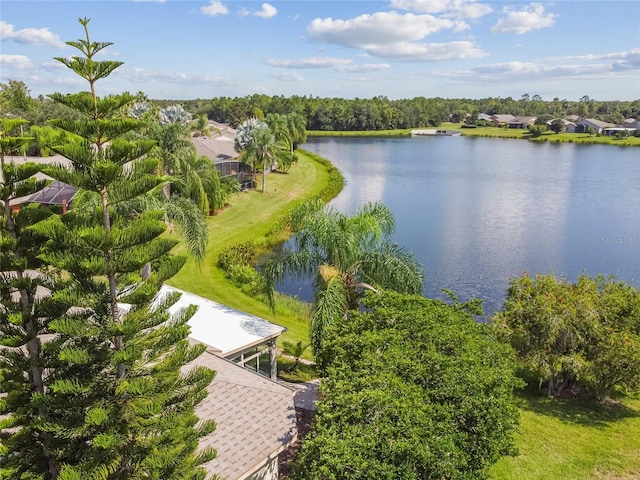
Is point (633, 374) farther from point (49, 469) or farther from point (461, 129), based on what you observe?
point (461, 129)

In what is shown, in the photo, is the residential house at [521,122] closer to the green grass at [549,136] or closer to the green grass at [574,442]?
the green grass at [549,136]

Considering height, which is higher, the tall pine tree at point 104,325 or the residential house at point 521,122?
the residential house at point 521,122

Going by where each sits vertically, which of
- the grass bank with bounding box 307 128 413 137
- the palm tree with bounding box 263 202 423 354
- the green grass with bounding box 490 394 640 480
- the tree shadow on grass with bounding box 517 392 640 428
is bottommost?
the tree shadow on grass with bounding box 517 392 640 428

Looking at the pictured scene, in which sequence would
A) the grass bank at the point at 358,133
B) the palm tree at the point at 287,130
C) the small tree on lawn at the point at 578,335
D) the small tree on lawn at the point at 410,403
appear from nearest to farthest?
the small tree on lawn at the point at 410,403 → the small tree on lawn at the point at 578,335 → the palm tree at the point at 287,130 → the grass bank at the point at 358,133

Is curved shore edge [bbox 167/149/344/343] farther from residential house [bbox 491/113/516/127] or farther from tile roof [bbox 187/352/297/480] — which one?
residential house [bbox 491/113/516/127]

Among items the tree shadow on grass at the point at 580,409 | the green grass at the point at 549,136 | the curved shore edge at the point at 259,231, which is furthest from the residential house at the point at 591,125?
the tree shadow on grass at the point at 580,409

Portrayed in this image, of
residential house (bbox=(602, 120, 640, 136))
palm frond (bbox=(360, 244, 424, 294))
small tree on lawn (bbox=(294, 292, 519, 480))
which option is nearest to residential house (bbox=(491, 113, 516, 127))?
residential house (bbox=(602, 120, 640, 136))

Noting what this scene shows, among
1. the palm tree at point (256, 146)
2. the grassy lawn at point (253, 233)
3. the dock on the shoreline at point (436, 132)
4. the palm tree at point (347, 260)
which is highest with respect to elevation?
the dock on the shoreline at point (436, 132)

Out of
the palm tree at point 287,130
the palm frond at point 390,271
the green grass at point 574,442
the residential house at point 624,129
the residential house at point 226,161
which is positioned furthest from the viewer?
the residential house at point 624,129

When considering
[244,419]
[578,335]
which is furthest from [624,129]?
[244,419]
